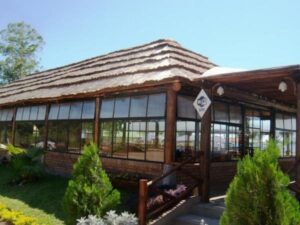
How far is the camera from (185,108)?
11.1m

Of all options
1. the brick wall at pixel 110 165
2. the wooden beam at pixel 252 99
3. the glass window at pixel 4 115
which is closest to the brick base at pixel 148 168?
the brick wall at pixel 110 165

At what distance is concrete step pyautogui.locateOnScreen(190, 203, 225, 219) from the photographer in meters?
8.48

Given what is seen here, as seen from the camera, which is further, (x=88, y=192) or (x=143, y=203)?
(x=143, y=203)

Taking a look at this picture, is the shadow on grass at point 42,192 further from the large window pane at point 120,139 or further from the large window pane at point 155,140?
the large window pane at point 155,140

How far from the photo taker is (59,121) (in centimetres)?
1598

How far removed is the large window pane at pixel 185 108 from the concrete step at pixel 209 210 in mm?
2951

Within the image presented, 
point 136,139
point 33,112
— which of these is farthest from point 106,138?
point 33,112

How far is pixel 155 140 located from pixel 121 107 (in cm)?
199

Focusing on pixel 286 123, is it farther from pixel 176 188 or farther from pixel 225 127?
pixel 176 188

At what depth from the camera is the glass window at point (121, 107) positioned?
1233 cm

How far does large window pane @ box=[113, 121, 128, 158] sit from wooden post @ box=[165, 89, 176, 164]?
2.08 meters

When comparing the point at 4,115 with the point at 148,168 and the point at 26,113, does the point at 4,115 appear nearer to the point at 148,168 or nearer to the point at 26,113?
the point at 26,113

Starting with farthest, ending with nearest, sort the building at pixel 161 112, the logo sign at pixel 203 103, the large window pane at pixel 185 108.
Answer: the large window pane at pixel 185 108
the building at pixel 161 112
the logo sign at pixel 203 103

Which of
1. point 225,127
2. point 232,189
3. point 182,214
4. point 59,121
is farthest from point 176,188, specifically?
point 59,121
